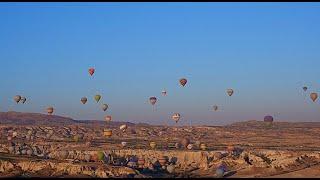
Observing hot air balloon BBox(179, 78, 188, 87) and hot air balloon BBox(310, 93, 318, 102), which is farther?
hot air balloon BBox(310, 93, 318, 102)

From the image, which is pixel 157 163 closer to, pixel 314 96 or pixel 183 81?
pixel 183 81

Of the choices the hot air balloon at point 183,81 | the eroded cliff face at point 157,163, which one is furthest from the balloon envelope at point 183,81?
the eroded cliff face at point 157,163

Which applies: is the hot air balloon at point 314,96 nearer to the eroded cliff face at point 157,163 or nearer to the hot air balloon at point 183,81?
the eroded cliff face at point 157,163

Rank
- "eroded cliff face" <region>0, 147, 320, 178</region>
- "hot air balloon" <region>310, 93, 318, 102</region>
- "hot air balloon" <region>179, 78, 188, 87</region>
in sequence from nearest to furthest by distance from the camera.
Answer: "eroded cliff face" <region>0, 147, 320, 178</region> → "hot air balloon" <region>179, 78, 188, 87</region> → "hot air balloon" <region>310, 93, 318, 102</region>

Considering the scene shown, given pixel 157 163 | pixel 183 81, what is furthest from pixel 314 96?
pixel 157 163

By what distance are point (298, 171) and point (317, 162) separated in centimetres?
801

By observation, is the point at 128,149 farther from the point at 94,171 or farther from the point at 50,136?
the point at 50,136

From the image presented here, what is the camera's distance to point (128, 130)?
497 ft

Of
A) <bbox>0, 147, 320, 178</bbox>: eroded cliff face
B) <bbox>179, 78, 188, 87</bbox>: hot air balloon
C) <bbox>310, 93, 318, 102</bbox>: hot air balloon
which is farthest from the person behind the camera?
<bbox>310, 93, 318, 102</bbox>: hot air balloon

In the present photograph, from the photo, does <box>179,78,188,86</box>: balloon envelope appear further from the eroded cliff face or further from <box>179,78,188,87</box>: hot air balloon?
the eroded cliff face

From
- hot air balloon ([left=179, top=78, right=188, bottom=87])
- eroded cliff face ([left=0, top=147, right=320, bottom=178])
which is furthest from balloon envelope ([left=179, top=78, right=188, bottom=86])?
eroded cliff face ([left=0, top=147, right=320, bottom=178])

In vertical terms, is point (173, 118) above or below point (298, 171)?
above

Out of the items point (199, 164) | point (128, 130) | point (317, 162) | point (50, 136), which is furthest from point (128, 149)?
point (128, 130)

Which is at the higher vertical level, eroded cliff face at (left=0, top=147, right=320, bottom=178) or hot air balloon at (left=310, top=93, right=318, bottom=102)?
hot air balloon at (left=310, top=93, right=318, bottom=102)
